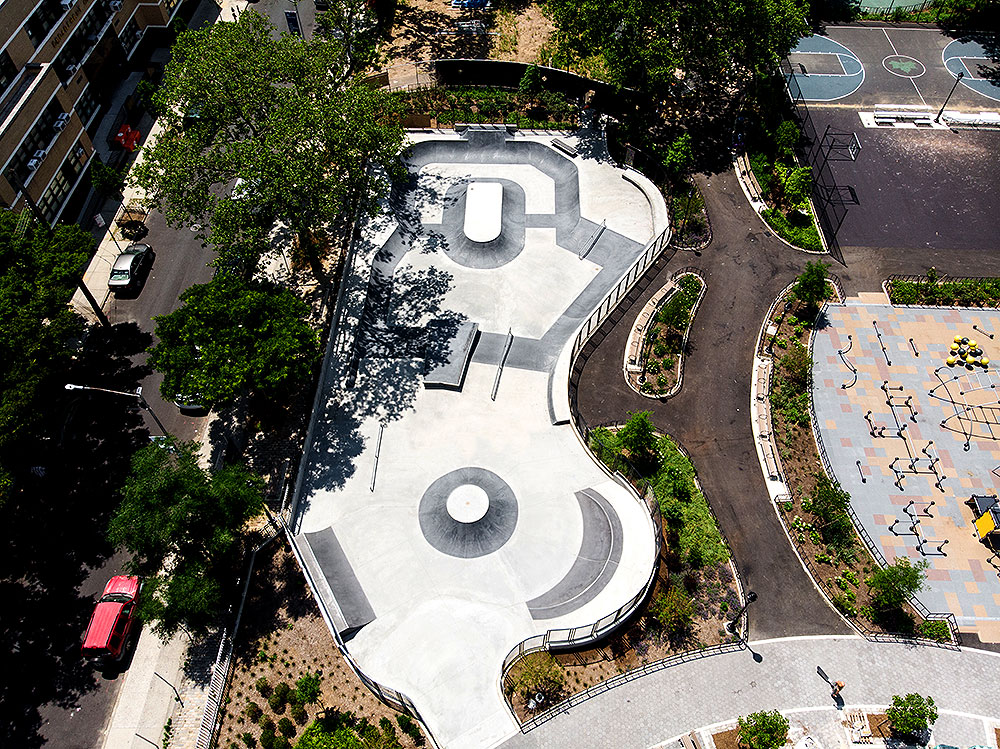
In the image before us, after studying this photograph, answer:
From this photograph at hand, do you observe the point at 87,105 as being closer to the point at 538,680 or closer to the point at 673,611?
the point at 538,680

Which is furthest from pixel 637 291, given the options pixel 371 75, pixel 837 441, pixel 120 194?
pixel 120 194

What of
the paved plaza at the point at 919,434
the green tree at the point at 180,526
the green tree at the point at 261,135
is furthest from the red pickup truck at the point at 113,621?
the paved plaza at the point at 919,434

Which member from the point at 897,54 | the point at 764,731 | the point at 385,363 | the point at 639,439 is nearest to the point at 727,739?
the point at 764,731

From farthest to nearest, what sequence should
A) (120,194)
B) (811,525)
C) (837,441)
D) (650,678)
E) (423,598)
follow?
(120,194)
(837,441)
(811,525)
(423,598)
(650,678)

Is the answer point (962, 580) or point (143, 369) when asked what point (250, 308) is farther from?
point (962, 580)

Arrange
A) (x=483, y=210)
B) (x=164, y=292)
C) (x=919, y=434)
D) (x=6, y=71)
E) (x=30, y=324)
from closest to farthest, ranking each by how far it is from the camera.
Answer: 1. (x=30, y=324)
2. (x=919, y=434)
3. (x=6, y=71)
4. (x=164, y=292)
5. (x=483, y=210)

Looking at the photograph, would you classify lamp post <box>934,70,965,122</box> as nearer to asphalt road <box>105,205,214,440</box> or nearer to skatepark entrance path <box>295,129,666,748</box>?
skatepark entrance path <box>295,129,666,748</box>

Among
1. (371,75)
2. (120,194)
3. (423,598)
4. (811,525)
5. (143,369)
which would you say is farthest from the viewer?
(371,75)
